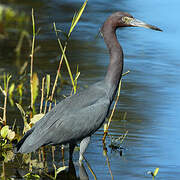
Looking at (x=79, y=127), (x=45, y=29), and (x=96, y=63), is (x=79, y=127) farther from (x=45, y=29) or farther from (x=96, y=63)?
(x=45, y=29)

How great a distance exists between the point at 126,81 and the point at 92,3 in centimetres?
653

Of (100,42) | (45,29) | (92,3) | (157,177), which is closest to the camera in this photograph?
(157,177)

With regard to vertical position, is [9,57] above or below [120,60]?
below

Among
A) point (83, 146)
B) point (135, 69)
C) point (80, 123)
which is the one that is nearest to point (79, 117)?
point (80, 123)

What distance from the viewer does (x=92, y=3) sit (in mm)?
14312

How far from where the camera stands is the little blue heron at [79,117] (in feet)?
17.0

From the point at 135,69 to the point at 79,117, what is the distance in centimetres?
370

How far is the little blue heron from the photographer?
5188mm

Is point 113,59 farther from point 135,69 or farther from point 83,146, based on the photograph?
point 135,69

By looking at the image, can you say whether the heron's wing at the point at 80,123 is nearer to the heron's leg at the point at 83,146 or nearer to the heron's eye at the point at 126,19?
the heron's leg at the point at 83,146

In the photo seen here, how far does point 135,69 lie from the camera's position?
8828 mm

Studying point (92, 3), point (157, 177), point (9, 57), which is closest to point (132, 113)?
point (157, 177)

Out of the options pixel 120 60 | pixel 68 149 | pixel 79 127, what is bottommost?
pixel 68 149

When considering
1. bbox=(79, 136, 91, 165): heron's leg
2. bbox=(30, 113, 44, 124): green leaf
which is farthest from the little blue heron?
bbox=(30, 113, 44, 124): green leaf
